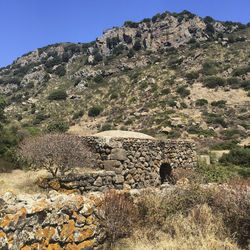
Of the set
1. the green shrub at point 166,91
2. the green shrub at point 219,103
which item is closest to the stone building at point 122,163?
the green shrub at point 219,103

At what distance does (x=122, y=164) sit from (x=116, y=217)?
13.1 feet

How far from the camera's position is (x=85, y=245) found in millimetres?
A: 4012

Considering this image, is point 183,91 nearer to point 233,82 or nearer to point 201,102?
point 201,102

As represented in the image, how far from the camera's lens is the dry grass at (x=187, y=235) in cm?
388

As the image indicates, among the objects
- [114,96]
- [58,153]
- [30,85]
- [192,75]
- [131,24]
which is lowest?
[58,153]

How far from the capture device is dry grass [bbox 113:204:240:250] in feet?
12.7

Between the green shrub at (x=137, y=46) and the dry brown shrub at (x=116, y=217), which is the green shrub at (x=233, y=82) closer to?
the green shrub at (x=137, y=46)

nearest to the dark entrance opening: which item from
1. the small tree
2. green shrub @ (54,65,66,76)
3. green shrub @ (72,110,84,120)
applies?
the small tree

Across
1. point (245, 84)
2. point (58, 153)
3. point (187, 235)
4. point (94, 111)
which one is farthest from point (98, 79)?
point (187, 235)

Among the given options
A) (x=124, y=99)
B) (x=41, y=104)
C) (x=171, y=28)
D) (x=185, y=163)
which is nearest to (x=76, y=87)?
(x=41, y=104)

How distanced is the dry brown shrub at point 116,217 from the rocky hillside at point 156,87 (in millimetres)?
22131

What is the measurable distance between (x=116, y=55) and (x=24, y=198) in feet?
229

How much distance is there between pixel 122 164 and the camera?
28.0ft

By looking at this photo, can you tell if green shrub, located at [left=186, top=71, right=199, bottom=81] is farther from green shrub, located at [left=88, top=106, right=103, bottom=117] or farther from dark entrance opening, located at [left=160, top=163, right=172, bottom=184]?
dark entrance opening, located at [left=160, top=163, right=172, bottom=184]
